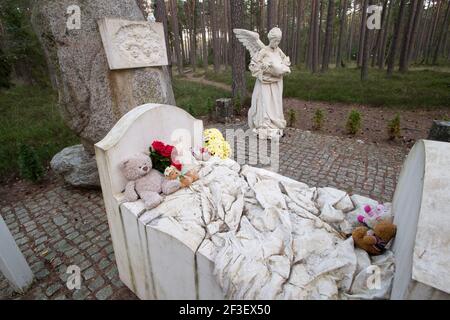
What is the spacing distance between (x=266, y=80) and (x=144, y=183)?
452cm

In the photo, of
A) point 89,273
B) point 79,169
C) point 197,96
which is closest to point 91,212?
point 79,169

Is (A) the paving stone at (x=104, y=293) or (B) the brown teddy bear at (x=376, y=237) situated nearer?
(B) the brown teddy bear at (x=376, y=237)

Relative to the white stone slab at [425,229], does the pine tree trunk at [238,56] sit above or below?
above

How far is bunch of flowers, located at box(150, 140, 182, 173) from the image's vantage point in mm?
2389

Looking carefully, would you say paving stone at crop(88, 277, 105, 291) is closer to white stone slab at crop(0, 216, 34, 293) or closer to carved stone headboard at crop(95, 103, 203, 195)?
white stone slab at crop(0, 216, 34, 293)

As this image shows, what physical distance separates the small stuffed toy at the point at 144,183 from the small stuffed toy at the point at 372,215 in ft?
5.26

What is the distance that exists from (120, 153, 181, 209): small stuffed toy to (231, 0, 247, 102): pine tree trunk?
283 inches

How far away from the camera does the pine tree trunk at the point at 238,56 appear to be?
8.17m

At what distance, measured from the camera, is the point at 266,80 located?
5895 mm

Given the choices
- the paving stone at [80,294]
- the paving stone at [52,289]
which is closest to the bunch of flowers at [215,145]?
the paving stone at [80,294]

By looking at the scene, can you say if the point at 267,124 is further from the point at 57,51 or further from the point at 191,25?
the point at 191,25

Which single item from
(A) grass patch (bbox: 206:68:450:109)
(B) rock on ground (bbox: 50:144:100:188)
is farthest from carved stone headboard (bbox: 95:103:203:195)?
(A) grass patch (bbox: 206:68:450:109)

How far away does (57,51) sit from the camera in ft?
11.6

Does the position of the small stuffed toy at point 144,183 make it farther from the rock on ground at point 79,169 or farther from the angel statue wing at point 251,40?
the angel statue wing at point 251,40
